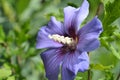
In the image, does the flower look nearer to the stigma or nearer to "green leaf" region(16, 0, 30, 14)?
the stigma

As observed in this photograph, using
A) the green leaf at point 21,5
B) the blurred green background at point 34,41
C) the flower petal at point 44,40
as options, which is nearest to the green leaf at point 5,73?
the blurred green background at point 34,41

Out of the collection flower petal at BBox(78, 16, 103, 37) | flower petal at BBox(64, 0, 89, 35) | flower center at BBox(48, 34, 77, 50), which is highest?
flower petal at BBox(64, 0, 89, 35)

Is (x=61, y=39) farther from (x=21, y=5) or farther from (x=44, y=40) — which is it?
(x=21, y=5)

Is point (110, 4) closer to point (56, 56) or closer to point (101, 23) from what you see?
point (101, 23)

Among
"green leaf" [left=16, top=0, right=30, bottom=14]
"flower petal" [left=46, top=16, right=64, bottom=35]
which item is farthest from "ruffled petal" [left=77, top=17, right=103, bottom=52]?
"green leaf" [left=16, top=0, right=30, bottom=14]

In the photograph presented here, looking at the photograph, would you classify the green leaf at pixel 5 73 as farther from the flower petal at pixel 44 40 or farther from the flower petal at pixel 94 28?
the flower petal at pixel 94 28

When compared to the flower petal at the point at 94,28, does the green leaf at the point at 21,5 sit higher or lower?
higher

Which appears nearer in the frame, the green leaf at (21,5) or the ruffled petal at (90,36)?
the ruffled petal at (90,36)

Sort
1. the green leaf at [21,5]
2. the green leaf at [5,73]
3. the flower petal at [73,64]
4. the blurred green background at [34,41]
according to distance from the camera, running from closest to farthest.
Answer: the flower petal at [73,64] → the blurred green background at [34,41] → the green leaf at [5,73] → the green leaf at [21,5]
